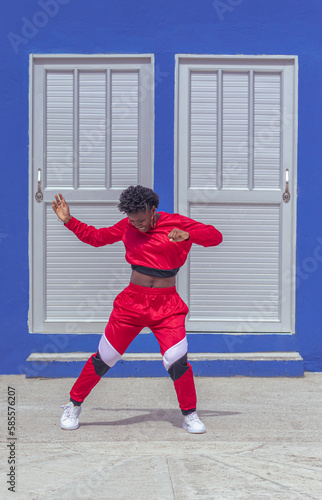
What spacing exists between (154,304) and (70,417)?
906 millimetres

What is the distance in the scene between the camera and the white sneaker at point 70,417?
4.29 metres

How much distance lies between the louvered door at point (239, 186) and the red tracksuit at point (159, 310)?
150cm

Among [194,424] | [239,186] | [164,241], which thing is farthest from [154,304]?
[239,186]

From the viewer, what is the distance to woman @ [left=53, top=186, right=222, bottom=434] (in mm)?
4188

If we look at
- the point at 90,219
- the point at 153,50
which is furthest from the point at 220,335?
the point at 153,50

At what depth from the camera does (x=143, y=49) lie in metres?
5.66

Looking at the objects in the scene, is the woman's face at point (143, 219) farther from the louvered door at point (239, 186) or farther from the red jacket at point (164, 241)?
the louvered door at point (239, 186)

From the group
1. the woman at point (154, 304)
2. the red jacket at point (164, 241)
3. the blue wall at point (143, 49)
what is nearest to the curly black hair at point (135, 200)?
the woman at point (154, 304)

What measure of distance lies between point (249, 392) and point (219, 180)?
1791mm

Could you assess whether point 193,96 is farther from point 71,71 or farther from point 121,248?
point 121,248

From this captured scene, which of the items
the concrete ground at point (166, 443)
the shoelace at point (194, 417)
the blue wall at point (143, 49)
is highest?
the blue wall at point (143, 49)

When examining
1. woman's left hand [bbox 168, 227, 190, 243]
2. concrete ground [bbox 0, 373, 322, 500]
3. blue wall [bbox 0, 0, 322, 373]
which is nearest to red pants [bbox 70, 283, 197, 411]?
concrete ground [bbox 0, 373, 322, 500]

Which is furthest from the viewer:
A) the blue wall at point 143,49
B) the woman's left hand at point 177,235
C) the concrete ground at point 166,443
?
the blue wall at point 143,49

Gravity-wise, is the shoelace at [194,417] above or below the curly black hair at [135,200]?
below
